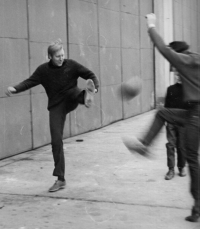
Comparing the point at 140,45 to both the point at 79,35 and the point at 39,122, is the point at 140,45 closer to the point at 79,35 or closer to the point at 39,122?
the point at 79,35

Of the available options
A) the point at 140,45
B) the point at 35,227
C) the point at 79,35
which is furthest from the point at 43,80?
the point at 140,45

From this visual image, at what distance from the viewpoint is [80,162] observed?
310 inches

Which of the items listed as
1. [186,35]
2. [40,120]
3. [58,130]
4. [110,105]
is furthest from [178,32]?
[58,130]

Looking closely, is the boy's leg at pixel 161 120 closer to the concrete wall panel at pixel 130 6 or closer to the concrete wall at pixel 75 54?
the concrete wall at pixel 75 54

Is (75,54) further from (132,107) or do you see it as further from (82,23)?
(132,107)

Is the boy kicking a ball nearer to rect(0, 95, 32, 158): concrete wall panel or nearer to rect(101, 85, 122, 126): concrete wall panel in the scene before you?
rect(0, 95, 32, 158): concrete wall panel

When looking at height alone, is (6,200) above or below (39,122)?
below

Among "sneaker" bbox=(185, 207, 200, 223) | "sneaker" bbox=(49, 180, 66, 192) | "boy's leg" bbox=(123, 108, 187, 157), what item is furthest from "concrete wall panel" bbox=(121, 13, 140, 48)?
"sneaker" bbox=(185, 207, 200, 223)

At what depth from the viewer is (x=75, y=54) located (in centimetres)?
1047

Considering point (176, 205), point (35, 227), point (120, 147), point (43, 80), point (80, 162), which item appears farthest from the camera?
point (120, 147)

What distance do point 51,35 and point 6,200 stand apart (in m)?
4.46

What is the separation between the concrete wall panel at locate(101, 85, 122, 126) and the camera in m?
11.9

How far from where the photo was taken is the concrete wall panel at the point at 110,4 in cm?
1170

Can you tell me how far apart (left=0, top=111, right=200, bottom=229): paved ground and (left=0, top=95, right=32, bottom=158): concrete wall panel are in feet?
0.61
